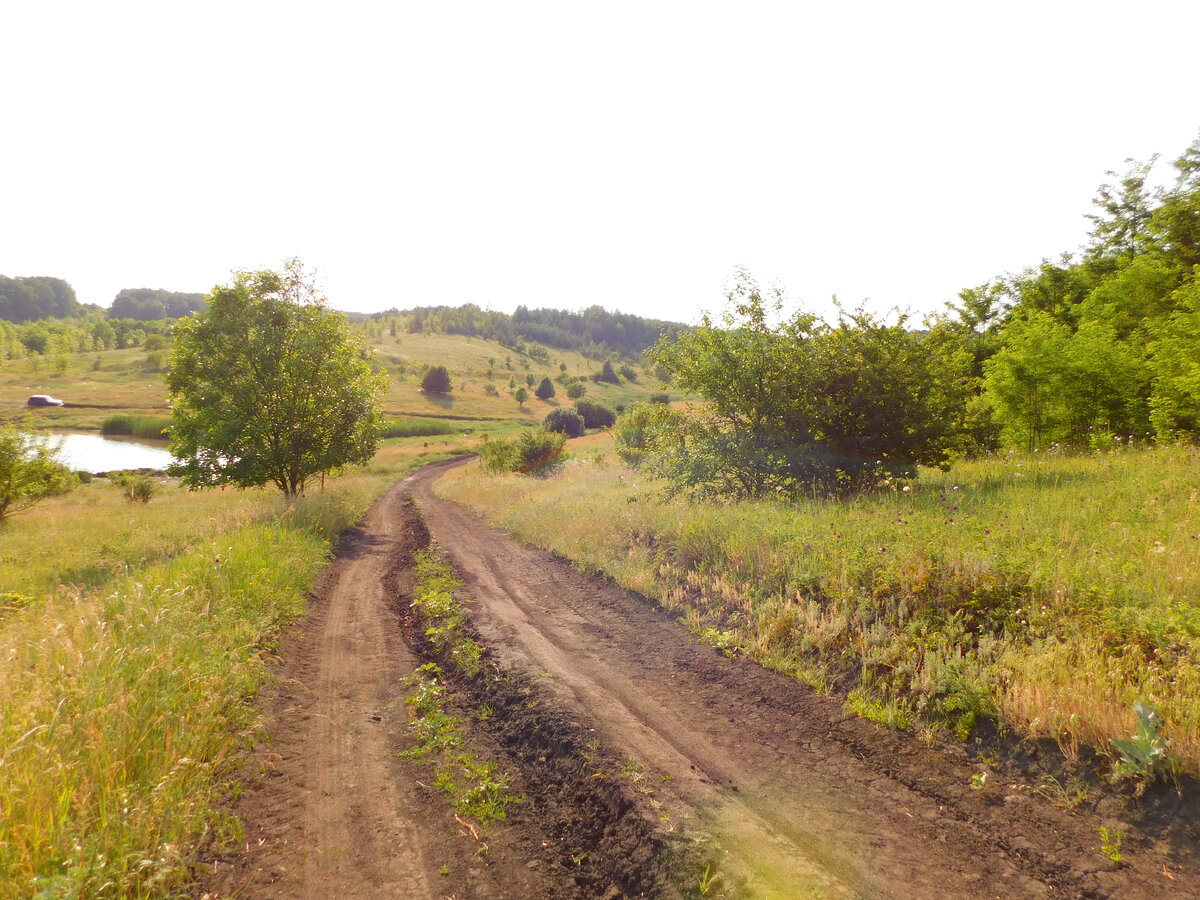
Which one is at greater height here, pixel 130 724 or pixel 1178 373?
pixel 1178 373

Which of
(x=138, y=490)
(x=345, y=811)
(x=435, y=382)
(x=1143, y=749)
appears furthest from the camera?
(x=435, y=382)

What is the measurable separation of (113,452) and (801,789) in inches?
3037

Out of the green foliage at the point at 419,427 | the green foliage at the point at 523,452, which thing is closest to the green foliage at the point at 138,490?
the green foliage at the point at 523,452

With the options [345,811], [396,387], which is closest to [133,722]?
[345,811]

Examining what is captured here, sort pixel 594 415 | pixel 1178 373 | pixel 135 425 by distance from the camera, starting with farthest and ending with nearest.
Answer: pixel 594 415
pixel 135 425
pixel 1178 373

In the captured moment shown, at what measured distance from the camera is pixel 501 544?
49.0 ft

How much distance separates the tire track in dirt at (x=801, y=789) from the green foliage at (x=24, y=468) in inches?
1002

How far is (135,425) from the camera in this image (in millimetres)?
69875

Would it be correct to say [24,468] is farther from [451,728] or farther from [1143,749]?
[1143,749]

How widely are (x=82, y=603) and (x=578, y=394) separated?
104 meters

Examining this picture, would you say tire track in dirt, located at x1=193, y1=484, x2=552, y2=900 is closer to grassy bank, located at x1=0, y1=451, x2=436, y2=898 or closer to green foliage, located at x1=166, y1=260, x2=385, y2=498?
grassy bank, located at x1=0, y1=451, x2=436, y2=898

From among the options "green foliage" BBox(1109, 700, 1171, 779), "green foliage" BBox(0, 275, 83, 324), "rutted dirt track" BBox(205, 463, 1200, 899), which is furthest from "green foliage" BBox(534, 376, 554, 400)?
"green foliage" BBox(0, 275, 83, 324)

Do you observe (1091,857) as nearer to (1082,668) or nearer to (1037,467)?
(1082,668)

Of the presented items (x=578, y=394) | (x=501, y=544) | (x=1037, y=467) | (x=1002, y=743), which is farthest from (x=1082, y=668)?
(x=578, y=394)
